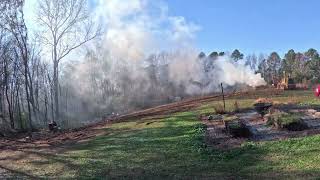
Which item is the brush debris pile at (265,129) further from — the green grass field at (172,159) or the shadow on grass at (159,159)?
the shadow on grass at (159,159)

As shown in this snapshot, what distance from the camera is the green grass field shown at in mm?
13125

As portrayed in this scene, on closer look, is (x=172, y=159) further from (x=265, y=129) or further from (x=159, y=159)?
(x=265, y=129)

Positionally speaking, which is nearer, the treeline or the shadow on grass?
the shadow on grass

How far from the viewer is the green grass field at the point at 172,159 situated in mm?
13125

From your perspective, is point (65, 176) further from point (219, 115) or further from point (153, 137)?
point (219, 115)

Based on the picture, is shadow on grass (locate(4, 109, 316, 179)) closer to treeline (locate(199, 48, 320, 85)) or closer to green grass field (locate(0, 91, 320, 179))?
green grass field (locate(0, 91, 320, 179))

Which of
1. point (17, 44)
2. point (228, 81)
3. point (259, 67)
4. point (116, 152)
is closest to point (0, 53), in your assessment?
point (17, 44)

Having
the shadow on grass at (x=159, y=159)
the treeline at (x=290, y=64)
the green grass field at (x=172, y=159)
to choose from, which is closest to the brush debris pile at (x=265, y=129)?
the green grass field at (x=172, y=159)

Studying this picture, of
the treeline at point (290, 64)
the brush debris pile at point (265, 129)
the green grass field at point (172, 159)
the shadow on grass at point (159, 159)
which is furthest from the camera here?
the treeline at point (290, 64)

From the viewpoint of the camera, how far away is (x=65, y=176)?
1499 centimetres

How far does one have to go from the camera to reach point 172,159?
52.1ft

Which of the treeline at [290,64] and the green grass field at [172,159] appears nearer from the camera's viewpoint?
the green grass field at [172,159]

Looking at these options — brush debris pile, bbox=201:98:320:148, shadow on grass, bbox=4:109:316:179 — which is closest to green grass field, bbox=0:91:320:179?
shadow on grass, bbox=4:109:316:179

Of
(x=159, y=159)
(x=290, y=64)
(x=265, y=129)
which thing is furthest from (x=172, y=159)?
(x=290, y=64)
